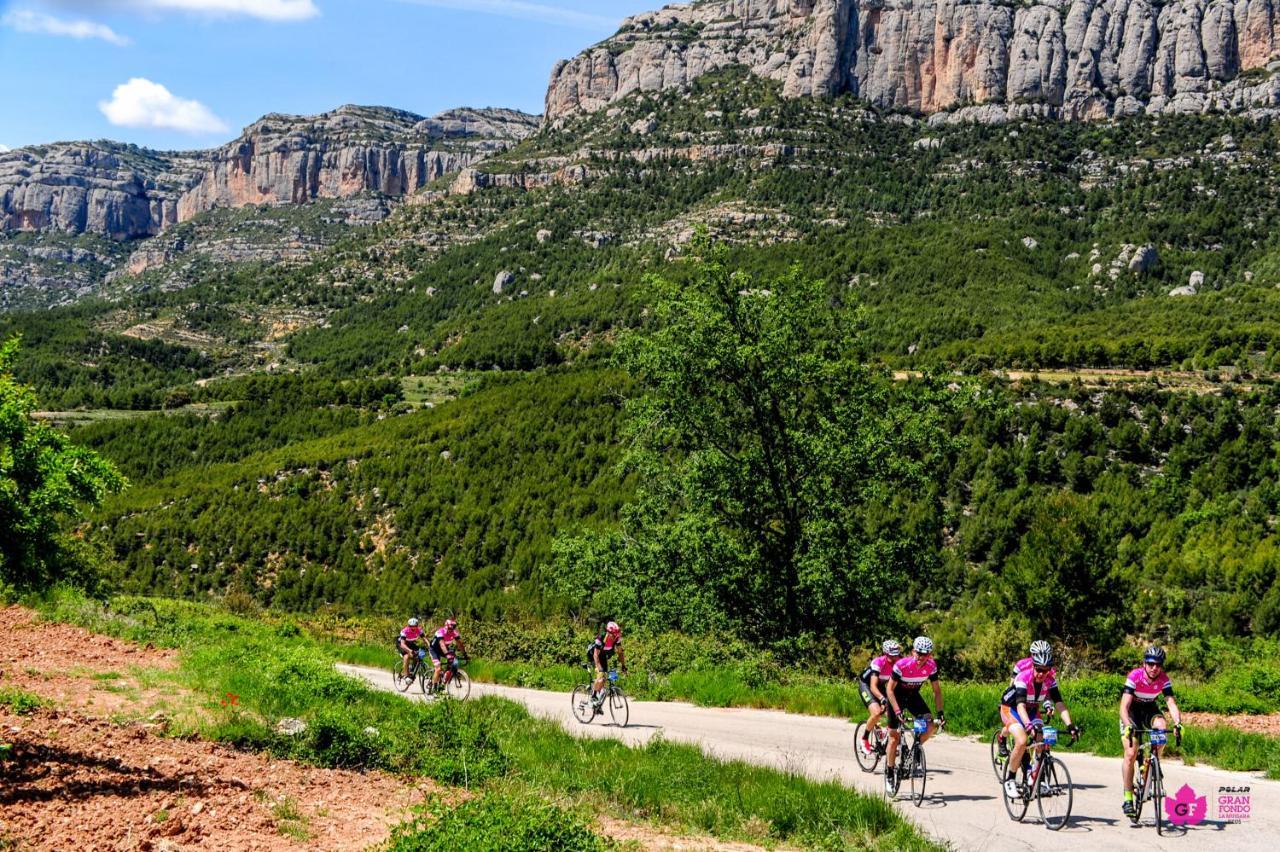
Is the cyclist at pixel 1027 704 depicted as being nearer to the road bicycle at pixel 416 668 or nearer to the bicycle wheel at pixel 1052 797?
the bicycle wheel at pixel 1052 797

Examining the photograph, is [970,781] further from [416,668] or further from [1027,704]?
[416,668]

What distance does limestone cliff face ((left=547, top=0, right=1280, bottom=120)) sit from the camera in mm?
134750

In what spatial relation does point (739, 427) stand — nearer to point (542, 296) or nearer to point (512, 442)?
point (512, 442)


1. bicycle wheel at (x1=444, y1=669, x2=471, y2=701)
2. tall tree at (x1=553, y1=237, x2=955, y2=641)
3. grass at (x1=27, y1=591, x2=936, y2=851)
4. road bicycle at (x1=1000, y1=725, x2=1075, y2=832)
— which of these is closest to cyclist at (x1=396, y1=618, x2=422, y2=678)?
A: bicycle wheel at (x1=444, y1=669, x2=471, y2=701)

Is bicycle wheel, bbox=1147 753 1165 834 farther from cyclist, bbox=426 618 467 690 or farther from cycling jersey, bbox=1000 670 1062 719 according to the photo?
cyclist, bbox=426 618 467 690

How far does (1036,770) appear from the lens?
8.73 meters

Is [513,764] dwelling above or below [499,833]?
below

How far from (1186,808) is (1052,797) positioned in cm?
146

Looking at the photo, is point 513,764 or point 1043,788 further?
point 513,764

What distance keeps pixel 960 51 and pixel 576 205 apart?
248 feet

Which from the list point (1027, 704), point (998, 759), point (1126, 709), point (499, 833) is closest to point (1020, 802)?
point (998, 759)

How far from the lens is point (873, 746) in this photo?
35.7 feet

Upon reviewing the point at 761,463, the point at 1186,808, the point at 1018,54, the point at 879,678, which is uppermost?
the point at 1018,54

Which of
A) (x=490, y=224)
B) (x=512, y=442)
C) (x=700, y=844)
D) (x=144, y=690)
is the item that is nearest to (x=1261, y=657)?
(x=700, y=844)
